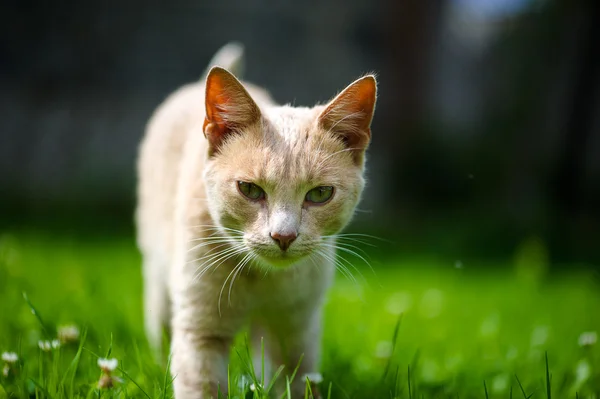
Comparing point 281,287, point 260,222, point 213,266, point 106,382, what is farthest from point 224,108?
point 106,382

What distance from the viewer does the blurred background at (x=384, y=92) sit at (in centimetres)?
632

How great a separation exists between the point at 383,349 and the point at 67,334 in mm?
1356

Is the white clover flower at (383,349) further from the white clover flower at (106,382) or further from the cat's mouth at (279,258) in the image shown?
the white clover flower at (106,382)

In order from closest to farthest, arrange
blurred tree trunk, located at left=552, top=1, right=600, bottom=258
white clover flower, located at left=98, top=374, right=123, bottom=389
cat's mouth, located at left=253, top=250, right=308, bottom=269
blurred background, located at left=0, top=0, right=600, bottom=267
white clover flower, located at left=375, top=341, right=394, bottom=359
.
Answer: white clover flower, located at left=98, top=374, right=123, bottom=389, cat's mouth, located at left=253, top=250, right=308, bottom=269, white clover flower, located at left=375, top=341, right=394, bottom=359, blurred background, located at left=0, top=0, right=600, bottom=267, blurred tree trunk, located at left=552, top=1, right=600, bottom=258

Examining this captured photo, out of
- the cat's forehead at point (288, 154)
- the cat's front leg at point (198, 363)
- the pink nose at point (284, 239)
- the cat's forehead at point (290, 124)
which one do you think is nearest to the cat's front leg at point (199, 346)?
the cat's front leg at point (198, 363)

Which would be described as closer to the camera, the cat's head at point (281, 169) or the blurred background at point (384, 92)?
the cat's head at point (281, 169)

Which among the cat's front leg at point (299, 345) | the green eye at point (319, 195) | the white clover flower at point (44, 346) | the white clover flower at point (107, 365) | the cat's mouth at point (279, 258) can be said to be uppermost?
the green eye at point (319, 195)

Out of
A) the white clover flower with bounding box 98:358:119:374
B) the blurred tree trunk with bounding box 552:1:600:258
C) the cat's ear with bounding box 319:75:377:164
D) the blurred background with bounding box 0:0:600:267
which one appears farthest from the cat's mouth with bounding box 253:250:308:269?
the blurred tree trunk with bounding box 552:1:600:258

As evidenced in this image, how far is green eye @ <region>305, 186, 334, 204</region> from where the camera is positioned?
202cm

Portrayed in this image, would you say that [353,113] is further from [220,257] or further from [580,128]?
[580,128]

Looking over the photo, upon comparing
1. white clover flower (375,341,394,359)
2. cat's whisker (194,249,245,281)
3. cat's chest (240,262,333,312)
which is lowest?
white clover flower (375,341,394,359)

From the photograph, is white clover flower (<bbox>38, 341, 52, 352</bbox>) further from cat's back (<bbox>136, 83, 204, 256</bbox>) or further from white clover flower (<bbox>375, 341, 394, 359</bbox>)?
white clover flower (<bbox>375, 341, 394, 359</bbox>)

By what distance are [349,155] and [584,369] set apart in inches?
53.0

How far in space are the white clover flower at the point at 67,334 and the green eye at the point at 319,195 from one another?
3.45ft
